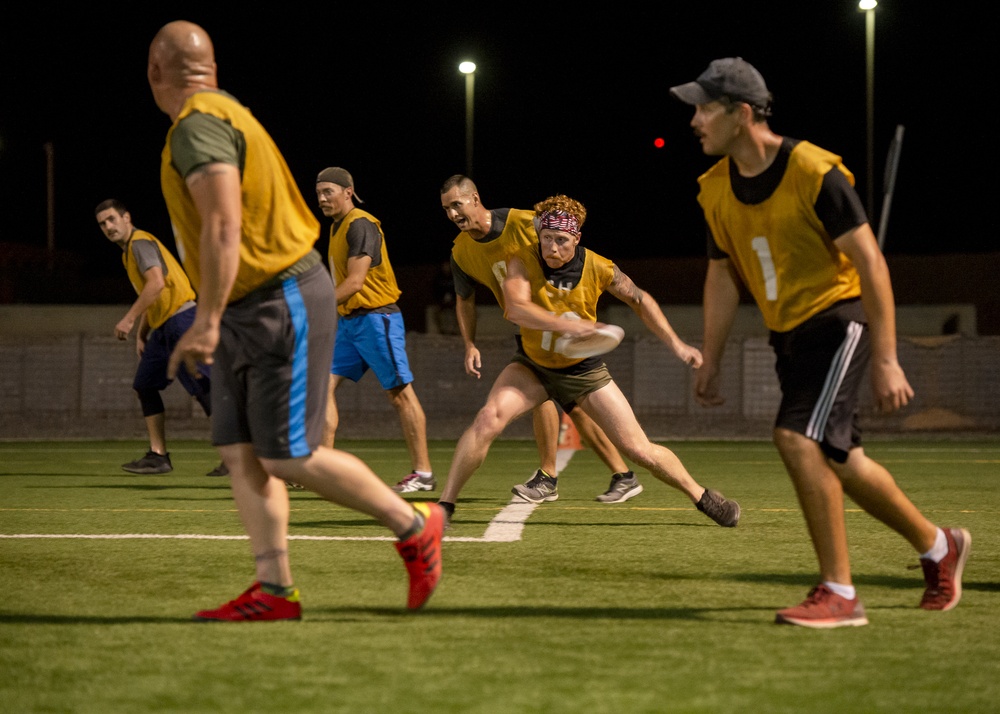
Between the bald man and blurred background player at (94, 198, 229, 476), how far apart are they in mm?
5303

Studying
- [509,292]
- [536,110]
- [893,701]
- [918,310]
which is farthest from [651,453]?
[536,110]

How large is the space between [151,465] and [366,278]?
2.78 m

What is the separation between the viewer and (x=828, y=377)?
466 cm

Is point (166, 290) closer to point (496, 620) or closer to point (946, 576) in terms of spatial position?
point (496, 620)

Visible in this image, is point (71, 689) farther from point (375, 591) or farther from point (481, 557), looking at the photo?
point (481, 557)

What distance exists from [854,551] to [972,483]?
423cm

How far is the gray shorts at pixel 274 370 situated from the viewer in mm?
4574

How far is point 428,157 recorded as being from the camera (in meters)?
50.4

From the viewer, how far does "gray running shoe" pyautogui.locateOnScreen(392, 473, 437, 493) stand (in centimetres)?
940

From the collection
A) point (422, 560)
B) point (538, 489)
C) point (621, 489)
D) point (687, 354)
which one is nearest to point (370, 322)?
point (538, 489)

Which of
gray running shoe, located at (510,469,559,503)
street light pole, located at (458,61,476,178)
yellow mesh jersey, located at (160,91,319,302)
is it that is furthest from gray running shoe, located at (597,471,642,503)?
street light pole, located at (458,61,476,178)

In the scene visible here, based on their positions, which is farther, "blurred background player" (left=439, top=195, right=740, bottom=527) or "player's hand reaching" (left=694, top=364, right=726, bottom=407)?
"blurred background player" (left=439, top=195, right=740, bottom=527)

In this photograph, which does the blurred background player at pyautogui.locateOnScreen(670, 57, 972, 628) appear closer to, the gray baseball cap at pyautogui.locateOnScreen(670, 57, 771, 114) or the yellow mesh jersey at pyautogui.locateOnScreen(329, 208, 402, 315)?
the gray baseball cap at pyautogui.locateOnScreen(670, 57, 771, 114)

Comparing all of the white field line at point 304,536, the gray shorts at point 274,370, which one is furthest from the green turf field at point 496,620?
the gray shorts at point 274,370
